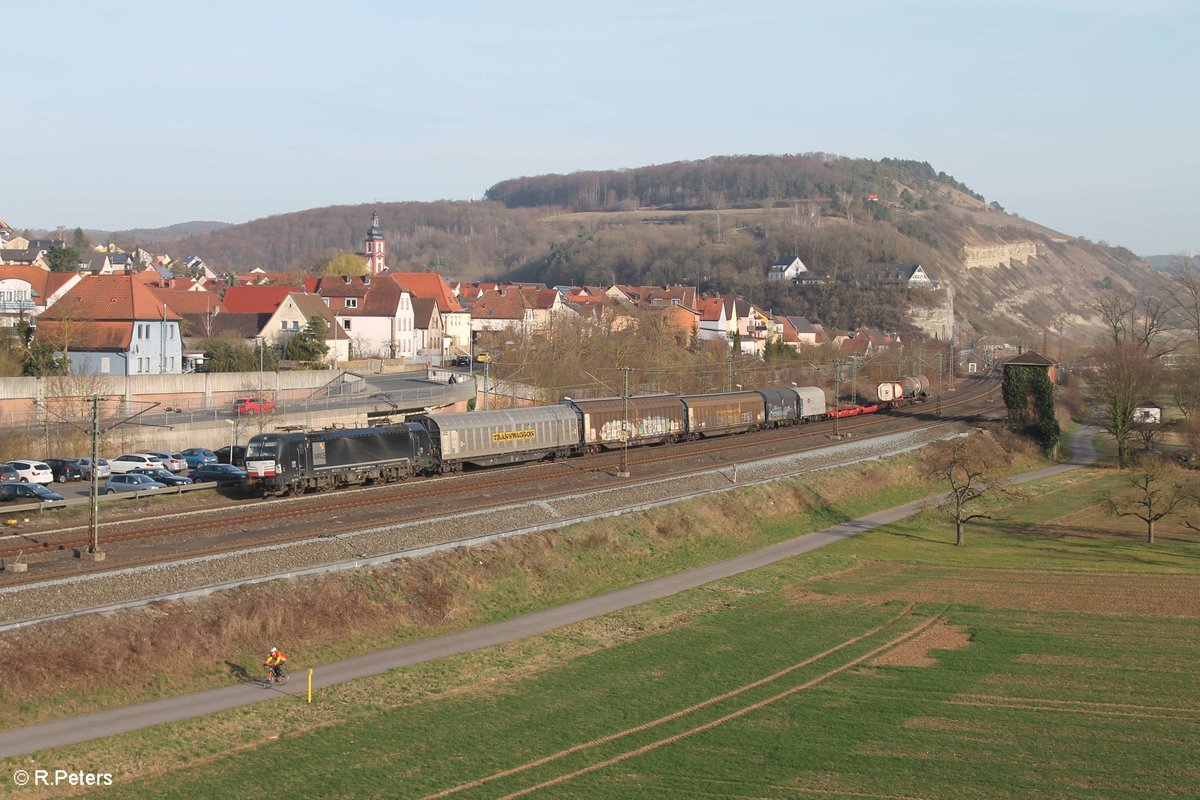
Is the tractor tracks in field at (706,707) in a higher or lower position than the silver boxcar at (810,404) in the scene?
lower

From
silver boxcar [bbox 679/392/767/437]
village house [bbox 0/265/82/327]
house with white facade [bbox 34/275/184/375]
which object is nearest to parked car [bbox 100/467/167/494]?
house with white facade [bbox 34/275/184/375]

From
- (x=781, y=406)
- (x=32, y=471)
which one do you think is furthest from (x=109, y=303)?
(x=781, y=406)

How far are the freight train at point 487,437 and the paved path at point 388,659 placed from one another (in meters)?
14.2

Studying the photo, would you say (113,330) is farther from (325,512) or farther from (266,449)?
(325,512)

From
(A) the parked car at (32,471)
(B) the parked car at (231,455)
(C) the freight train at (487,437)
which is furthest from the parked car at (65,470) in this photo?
(C) the freight train at (487,437)

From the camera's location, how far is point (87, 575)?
2873cm

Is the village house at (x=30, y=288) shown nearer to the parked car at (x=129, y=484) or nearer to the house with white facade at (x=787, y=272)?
the parked car at (x=129, y=484)

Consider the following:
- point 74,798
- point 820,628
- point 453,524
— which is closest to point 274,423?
point 453,524

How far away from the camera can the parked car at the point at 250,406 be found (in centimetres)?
6100

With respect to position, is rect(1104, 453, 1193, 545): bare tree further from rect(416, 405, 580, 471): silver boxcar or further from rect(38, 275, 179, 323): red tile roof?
rect(38, 275, 179, 323): red tile roof

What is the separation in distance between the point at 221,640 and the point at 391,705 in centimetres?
541

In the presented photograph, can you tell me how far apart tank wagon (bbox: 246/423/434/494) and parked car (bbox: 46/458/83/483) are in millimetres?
8024
